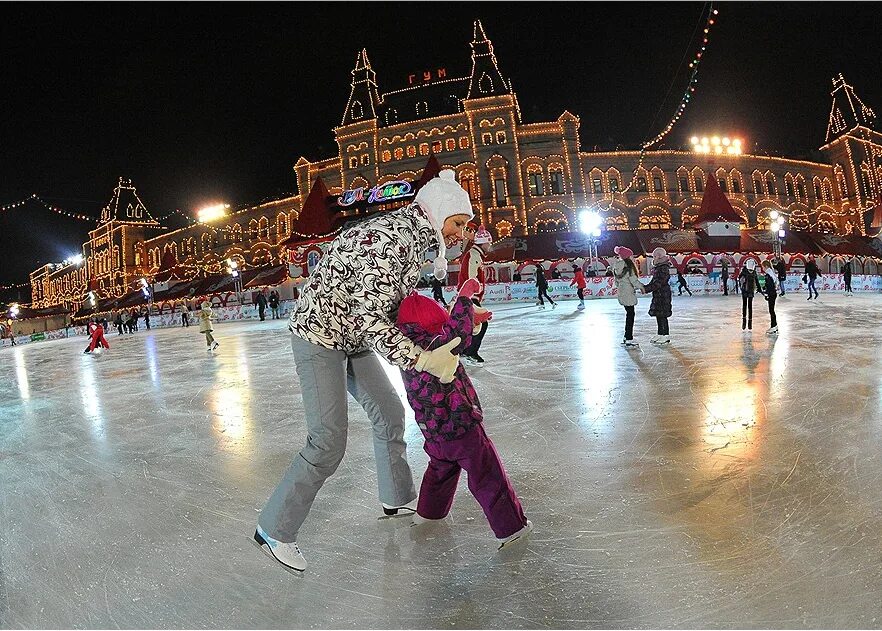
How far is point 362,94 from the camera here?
45812 millimetres

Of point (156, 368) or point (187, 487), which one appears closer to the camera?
point (187, 487)

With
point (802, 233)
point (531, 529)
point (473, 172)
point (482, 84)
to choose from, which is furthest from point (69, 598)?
point (482, 84)

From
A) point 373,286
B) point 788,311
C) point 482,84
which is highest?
point 482,84

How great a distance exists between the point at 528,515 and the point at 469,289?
961mm

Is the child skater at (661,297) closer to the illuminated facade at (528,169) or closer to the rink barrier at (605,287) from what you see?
the rink barrier at (605,287)

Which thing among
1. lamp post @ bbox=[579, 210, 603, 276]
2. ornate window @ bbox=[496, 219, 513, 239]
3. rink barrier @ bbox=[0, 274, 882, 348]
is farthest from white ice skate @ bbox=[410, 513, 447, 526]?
ornate window @ bbox=[496, 219, 513, 239]

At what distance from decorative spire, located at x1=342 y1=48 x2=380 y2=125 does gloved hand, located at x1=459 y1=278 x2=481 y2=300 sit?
45.2 meters

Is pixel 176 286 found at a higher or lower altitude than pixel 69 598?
higher

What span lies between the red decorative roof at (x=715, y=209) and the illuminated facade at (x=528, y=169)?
2.19m

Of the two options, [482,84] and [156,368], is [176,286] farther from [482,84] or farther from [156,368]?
[156,368]

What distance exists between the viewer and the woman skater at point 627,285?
721 cm

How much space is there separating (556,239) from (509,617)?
93.9 ft

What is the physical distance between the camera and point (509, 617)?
1519mm

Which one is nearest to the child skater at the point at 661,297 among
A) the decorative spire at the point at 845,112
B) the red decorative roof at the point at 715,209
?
the red decorative roof at the point at 715,209
